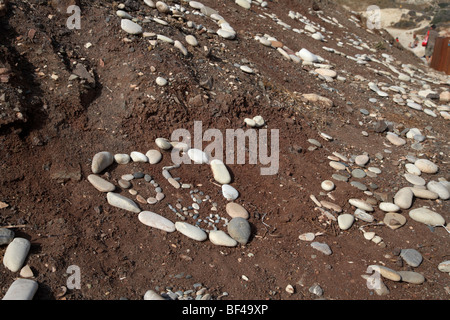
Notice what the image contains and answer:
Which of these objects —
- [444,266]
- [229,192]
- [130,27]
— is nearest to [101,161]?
[229,192]

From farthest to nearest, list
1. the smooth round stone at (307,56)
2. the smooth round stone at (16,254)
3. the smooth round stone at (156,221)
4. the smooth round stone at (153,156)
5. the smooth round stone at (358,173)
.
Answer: the smooth round stone at (307,56) < the smooth round stone at (358,173) < the smooth round stone at (153,156) < the smooth round stone at (156,221) < the smooth round stone at (16,254)

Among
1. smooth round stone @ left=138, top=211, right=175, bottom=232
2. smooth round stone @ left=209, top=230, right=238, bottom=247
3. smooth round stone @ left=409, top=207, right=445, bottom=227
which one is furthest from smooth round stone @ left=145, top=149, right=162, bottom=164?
smooth round stone @ left=409, top=207, right=445, bottom=227

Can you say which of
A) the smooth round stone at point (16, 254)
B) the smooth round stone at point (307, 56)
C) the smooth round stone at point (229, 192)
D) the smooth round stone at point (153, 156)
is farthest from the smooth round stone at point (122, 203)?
the smooth round stone at point (307, 56)

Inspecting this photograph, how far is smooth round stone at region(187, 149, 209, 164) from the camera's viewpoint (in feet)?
12.0

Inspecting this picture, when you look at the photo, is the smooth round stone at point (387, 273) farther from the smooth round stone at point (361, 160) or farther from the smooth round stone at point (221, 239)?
the smooth round stone at point (361, 160)

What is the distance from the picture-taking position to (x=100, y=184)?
313cm

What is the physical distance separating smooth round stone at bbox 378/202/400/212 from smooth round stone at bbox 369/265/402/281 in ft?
2.59

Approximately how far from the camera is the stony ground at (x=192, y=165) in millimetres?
Result: 2727

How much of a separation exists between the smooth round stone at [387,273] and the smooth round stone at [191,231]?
4.61 ft

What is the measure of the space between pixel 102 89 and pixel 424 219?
3492 mm

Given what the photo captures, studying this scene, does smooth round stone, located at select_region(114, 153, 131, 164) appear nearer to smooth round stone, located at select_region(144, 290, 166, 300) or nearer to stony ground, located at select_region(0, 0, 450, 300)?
stony ground, located at select_region(0, 0, 450, 300)

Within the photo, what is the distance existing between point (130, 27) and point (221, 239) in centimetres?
281
